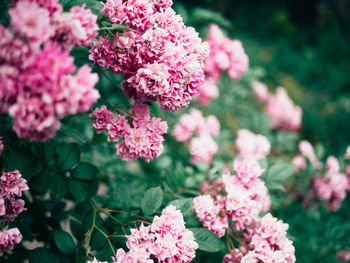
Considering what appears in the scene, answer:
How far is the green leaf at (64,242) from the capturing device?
1.05m

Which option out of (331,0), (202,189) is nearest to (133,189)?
(202,189)

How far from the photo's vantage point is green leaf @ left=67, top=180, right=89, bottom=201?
1091 millimetres

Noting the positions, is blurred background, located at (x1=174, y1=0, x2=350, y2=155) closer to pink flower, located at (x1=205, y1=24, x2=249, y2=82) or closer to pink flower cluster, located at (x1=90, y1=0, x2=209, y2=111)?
pink flower, located at (x1=205, y1=24, x2=249, y2=82)

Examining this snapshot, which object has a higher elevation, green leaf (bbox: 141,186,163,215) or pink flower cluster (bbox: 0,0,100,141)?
pink flower cluster (bbox: 0,0,100,141)

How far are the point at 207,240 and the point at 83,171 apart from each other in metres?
0.55

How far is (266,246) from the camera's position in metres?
1.06

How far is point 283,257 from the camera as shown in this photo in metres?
1.03

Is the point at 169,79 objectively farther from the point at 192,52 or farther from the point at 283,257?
the point at 283,257

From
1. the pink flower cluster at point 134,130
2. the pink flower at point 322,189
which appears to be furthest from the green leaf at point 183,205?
the pink flower at point 322,189

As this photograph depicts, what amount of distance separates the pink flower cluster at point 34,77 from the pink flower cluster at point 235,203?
636 millimetres

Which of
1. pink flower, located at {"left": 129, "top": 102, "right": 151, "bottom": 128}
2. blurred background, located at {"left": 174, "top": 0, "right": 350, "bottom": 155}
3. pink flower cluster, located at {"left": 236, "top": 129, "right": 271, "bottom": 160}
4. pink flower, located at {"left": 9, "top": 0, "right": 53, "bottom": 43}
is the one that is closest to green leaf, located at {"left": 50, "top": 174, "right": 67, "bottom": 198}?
pink flower, located at {"left": 129, "top": 102, "right": 151, "bottom": 128}

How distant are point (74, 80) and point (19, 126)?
161mm

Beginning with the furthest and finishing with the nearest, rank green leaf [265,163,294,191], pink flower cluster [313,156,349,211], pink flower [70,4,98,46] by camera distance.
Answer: pink flower cluster [313,156,349,211] < green leaf [265,163,294,191] < pink flower [70,4,98,46]

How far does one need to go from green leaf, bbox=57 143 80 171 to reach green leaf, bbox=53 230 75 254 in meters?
0.24
